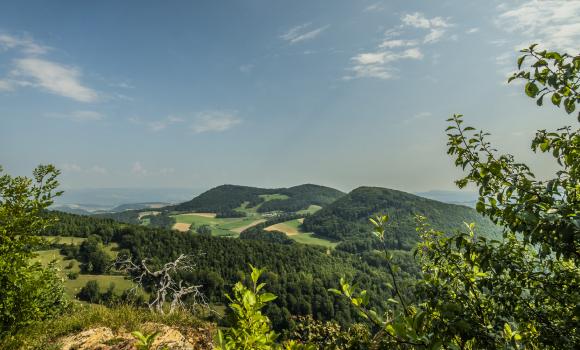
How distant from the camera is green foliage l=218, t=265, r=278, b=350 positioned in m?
2.90

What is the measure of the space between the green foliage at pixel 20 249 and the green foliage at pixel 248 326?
25.9ft

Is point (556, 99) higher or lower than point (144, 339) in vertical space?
higher

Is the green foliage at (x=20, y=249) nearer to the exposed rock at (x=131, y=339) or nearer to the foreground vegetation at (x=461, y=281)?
the foreground vegetation at (x=461, y=281)

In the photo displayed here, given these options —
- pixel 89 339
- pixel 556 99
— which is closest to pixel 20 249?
pixel 89 339

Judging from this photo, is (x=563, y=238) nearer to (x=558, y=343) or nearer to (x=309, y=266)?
(x=558, y=343)

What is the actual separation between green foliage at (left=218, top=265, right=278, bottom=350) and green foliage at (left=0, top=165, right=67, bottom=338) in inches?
311

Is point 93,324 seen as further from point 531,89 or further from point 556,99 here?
point 556,99

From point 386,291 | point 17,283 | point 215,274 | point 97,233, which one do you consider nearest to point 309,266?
point 386,291

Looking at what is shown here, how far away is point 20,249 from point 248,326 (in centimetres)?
882

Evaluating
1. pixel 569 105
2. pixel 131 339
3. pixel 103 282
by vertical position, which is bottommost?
pixel 103 282

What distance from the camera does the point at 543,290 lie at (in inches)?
177

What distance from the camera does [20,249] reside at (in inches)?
328

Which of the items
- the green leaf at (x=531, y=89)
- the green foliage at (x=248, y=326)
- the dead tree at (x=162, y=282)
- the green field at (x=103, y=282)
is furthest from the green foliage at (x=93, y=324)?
the green field at (x=103, y=282)

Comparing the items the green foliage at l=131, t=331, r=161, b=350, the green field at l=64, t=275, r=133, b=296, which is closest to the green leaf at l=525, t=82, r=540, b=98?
the green foliage at l=131, t=331, r=161, b=350
